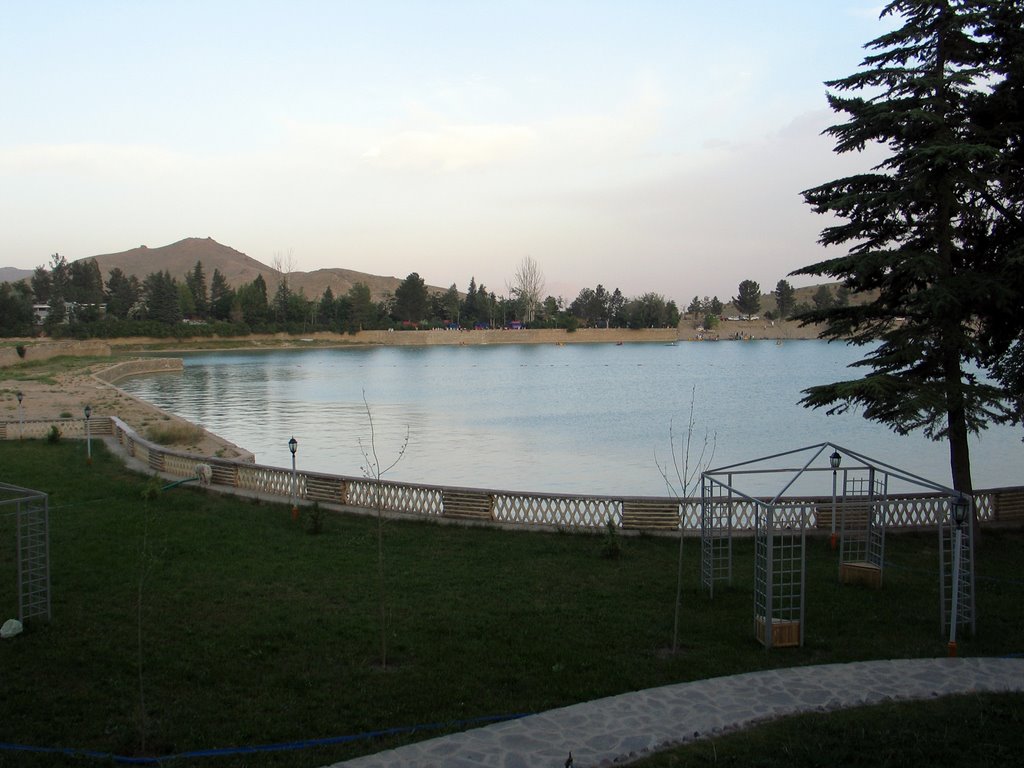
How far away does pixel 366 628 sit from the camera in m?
8.95

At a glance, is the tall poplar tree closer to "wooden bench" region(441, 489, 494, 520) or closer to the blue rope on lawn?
"wooden bench" region(441, 489, 494, 520)

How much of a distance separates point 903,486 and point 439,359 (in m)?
91.7

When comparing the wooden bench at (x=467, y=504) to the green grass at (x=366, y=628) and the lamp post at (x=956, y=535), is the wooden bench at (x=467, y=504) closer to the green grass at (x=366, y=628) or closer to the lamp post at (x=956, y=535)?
the green grass at (x=366, y=628)

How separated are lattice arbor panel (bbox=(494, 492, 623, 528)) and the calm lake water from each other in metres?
2.58

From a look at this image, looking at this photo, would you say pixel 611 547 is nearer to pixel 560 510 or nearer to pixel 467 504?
pixel 560 510

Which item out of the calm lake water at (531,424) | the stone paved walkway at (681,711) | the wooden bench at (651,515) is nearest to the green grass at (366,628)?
the stone paved walkway at (681,711)

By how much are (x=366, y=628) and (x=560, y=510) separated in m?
6.42

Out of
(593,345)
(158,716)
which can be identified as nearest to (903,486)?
(158,716)

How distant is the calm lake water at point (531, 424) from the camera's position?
26484mm

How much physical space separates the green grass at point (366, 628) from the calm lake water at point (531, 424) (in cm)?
612

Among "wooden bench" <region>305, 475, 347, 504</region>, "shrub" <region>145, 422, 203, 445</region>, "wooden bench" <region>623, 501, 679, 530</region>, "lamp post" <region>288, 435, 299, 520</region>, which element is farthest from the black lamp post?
"shrub" <region>145, 422, 203, 445</region>

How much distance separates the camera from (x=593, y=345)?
162 metres

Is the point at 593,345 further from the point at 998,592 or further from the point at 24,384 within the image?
the point at 998,592

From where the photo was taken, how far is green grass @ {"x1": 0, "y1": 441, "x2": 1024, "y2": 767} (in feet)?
22.1
